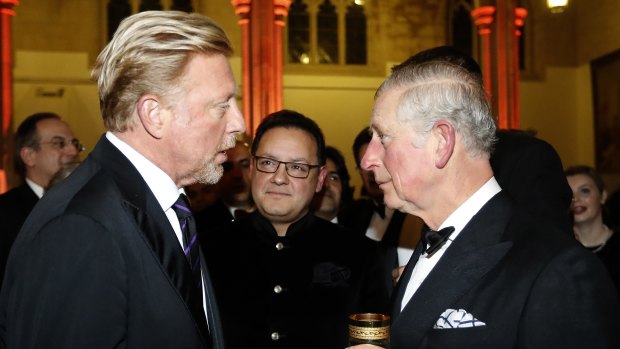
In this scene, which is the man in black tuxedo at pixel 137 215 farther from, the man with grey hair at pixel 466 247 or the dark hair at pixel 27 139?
the dark hair at pixel 27 139

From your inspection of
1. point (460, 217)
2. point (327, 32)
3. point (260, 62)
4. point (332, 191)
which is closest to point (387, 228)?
point (332, 191)

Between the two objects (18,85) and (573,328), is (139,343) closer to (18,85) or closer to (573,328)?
(573,328)

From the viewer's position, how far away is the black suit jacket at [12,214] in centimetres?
357

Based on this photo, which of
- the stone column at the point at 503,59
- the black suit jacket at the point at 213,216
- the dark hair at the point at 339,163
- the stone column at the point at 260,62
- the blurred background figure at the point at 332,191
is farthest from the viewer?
the stone column at the point at 503,59

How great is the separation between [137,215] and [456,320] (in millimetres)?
816

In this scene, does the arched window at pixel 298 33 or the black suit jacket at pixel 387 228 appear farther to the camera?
the arched window at pixel 298 33

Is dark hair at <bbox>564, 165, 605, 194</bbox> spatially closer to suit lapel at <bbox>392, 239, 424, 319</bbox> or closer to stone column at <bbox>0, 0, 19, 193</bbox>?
suit lapel at <bbox>392, 239, 424, 319</bbox>

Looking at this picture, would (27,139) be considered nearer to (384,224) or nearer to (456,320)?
(384,224)

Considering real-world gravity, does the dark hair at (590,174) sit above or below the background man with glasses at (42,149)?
below

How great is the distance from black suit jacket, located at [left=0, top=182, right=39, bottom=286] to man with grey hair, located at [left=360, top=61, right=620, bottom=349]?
2462mm

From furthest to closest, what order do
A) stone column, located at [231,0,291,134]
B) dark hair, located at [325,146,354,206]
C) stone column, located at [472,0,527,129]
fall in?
stone column, located at [472,0,527,129]
stone column, located at [231,0,291,134]
dark hair, located at [325,146,354,206]

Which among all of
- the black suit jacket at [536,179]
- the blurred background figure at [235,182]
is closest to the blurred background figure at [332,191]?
the blurred background figure at [235,182]

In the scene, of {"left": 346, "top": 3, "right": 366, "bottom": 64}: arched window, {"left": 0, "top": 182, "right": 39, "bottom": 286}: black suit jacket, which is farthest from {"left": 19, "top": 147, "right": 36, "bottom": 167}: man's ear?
{"left": 346, "top": 3, "right": 366, "bottom": 64}: arched window

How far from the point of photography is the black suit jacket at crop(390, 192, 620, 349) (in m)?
1.45
